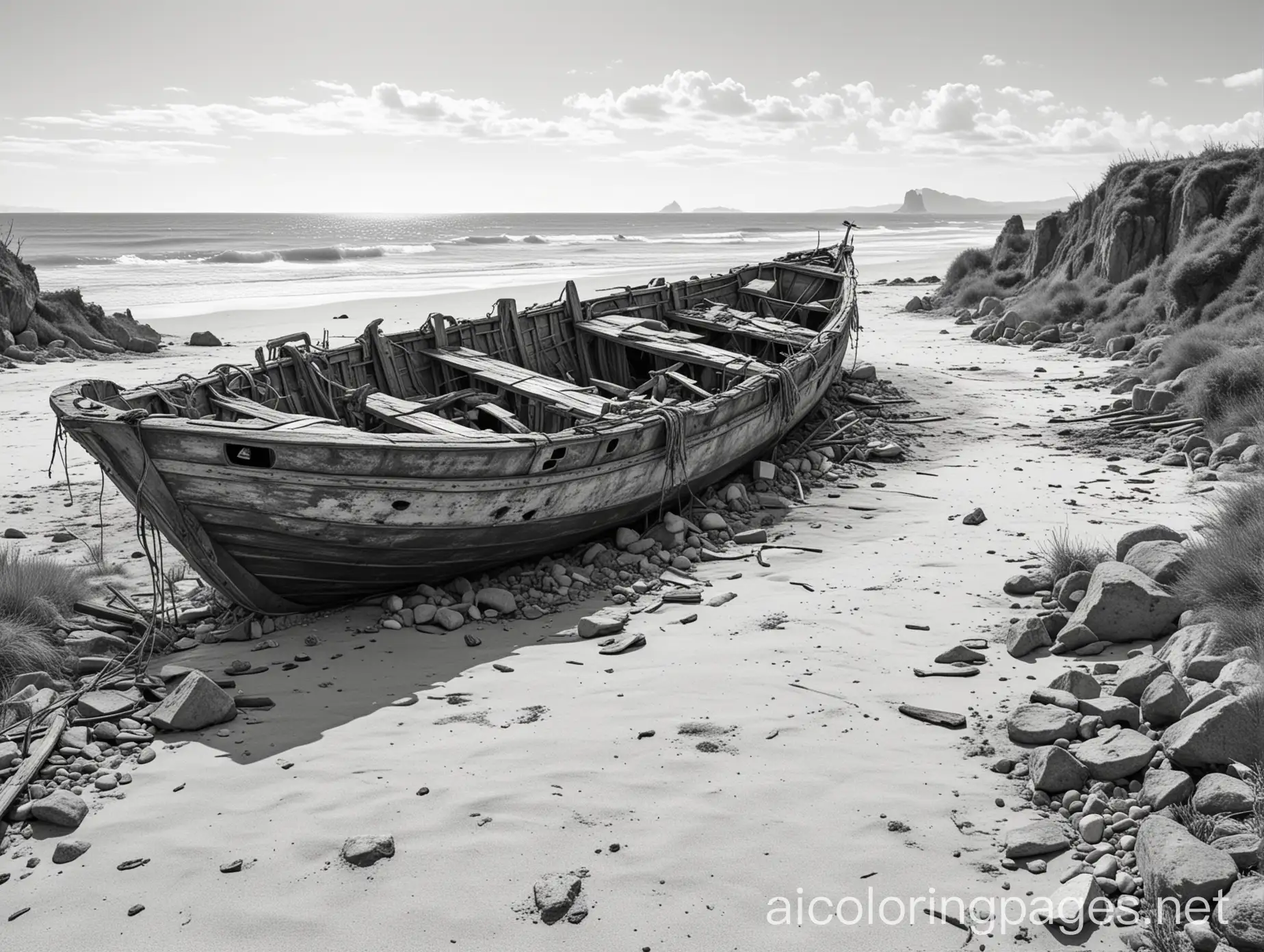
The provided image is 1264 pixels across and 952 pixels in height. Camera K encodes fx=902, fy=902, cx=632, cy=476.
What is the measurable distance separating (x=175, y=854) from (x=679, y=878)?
223 cm

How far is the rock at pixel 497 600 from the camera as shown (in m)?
6.59

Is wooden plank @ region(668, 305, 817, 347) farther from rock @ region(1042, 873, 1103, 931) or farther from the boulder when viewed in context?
rock @ region(1042, 873, 1103, 931)

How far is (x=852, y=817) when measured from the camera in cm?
412

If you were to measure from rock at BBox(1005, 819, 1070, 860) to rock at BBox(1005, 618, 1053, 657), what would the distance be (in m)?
1.80

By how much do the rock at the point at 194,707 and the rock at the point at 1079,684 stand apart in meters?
4.63

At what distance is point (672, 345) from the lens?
404 inches

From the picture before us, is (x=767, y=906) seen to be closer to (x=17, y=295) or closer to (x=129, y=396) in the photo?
(x=129, y=396)

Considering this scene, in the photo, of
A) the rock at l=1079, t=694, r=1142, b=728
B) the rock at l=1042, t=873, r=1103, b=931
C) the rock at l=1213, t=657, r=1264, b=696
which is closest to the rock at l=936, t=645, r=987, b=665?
the rock at l=1079, t=694, r=1142, b=728

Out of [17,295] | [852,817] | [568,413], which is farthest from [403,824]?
[17,295]

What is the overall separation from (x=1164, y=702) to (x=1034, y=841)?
1116 mm

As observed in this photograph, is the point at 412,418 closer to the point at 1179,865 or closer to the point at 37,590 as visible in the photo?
the point at 37,590

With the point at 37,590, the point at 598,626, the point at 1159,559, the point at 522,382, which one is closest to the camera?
the point at 1159,559

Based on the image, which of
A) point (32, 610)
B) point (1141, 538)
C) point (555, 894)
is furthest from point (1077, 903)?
point (32, 610)

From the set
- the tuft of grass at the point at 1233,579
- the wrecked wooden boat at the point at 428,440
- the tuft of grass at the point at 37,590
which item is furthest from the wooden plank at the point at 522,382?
the tuft of grass at the point at 1233,579
